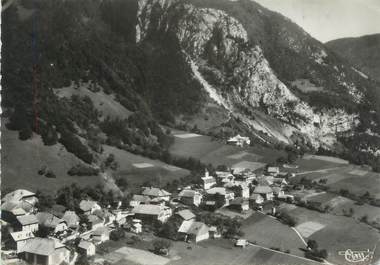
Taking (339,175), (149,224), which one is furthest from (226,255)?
(339,175)

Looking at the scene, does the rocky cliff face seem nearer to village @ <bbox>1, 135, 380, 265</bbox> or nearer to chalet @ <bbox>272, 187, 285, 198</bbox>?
chalet @ <bbox>272, 187, 285, 198</bbox>

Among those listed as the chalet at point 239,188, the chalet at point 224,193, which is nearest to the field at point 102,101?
the chalet at point 239,188

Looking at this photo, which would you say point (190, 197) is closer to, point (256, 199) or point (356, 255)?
point (256, 199)

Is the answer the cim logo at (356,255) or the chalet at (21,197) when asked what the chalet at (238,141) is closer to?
the cim logo at (356,255)

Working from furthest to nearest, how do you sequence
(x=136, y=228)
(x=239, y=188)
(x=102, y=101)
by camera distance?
(x=102, y=101) < (x=239, y=188) < (x=136, y=228)

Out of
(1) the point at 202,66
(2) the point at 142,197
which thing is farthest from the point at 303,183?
(1) the point at 202,66

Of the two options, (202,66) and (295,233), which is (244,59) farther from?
(295,233)

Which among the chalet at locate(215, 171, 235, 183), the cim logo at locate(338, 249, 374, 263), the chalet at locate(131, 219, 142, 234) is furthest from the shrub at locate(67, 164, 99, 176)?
the cim logo at locate(338, 249, 374, 263)
